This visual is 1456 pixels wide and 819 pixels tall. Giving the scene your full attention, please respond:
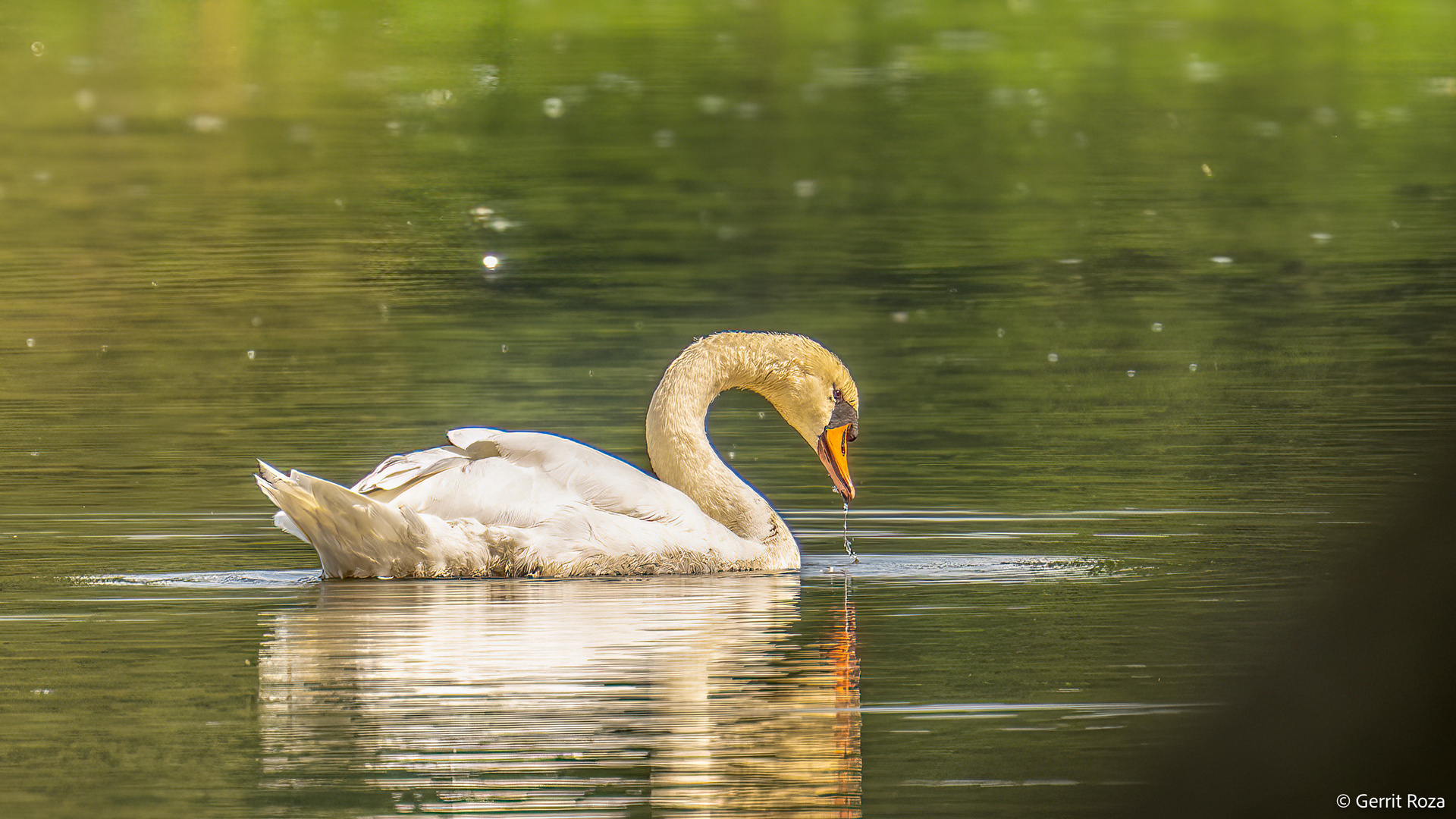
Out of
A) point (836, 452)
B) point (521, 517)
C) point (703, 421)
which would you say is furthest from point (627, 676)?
point (836, 452)

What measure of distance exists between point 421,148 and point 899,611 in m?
20.4

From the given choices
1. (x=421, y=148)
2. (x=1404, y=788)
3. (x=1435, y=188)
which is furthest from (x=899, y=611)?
(x=421, y=148)

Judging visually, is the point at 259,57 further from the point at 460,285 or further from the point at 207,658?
the point at 207,658

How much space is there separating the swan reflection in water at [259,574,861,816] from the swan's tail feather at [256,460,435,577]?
11 centimetres

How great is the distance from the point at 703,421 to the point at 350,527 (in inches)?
76.5

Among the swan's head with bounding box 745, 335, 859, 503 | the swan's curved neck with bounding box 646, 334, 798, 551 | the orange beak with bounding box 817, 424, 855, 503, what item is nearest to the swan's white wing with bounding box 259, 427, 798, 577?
the swan's curved neck with bounding box 646, 334, 798, 551

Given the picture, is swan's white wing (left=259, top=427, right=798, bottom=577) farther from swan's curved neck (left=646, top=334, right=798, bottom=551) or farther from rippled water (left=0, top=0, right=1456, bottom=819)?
swan's curved neck (left=646, top=334, right=798, bottom=551)

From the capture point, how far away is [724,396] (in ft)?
49.5

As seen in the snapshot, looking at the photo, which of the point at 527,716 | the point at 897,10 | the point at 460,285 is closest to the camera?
the point at 527,716

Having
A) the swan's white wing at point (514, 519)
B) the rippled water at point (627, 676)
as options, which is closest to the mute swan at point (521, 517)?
the swan's white wing at point (514, 519)

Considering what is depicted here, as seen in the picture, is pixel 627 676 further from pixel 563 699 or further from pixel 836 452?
pixel 836 452

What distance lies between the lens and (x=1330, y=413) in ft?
41.1

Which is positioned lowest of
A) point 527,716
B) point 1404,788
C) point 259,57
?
point 527,716

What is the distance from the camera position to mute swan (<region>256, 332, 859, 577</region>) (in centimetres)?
813
